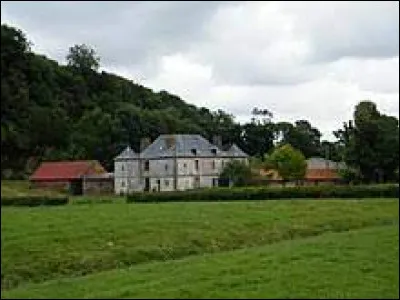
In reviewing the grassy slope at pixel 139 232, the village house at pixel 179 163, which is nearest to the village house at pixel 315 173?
the village house at pixel 179 163

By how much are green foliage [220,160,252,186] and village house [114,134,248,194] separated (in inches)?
103

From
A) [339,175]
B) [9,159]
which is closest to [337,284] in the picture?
[9,159]

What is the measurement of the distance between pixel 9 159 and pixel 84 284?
6600mm

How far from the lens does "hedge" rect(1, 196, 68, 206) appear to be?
10.6 meters

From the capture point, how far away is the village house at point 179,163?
83.5 metres

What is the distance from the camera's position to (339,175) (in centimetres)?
7756

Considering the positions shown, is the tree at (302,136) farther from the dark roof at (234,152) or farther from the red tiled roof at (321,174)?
the red tiled roof at (321,174)

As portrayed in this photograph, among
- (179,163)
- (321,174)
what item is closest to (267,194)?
(321,174)

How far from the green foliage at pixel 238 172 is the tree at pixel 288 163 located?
3.06 metres

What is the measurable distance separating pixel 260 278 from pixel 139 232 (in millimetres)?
11820

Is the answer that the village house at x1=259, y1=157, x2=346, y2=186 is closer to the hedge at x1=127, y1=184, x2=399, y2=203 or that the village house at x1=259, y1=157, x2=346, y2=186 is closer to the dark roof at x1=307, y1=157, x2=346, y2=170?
the dark roof at x1=307, y1=157, x2=346, y2=170

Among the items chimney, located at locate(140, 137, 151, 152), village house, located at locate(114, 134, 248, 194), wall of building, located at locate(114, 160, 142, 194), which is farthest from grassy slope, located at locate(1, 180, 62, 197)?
village house, located at locate(114, 134, 248, 194)

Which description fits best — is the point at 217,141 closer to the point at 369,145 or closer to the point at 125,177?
the point at 125,177

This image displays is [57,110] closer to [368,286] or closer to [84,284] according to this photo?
[84,284]
